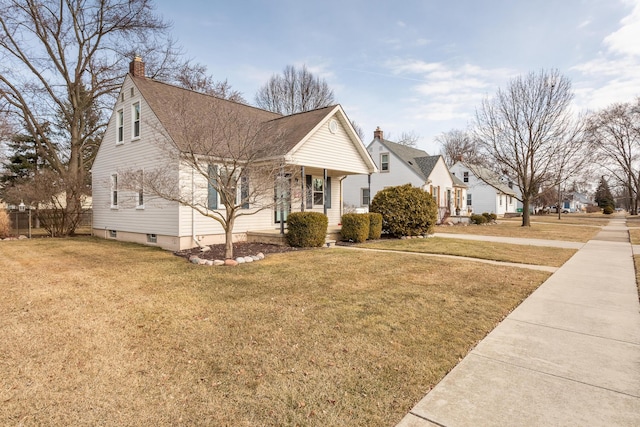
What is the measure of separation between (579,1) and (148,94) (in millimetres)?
15788

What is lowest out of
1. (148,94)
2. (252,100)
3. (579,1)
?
(148,94)

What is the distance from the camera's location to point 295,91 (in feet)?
109

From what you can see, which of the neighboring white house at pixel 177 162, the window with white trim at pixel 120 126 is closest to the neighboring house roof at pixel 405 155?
the neighboring white house at pixel 177 162

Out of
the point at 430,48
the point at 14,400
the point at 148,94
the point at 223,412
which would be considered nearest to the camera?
the point at 223,412

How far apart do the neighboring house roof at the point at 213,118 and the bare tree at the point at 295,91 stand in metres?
17.7

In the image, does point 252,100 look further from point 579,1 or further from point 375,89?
point 579,1

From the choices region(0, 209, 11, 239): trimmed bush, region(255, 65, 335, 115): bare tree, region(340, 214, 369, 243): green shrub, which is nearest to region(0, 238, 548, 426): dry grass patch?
region(340, 214, 369, 243): green shrub

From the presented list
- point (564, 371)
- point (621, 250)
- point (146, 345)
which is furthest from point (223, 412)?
point (621, 250)

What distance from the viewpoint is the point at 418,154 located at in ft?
104

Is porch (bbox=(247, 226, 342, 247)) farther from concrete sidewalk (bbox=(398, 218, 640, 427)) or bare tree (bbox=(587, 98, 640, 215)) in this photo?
bare tree (bbox=(587, 98, 640, 215))

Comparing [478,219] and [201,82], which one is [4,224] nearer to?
[201,82]

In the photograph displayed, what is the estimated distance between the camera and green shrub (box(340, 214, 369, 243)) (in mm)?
12570

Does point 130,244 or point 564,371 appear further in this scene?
point 130,244

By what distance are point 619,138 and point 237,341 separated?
54.9 metres
